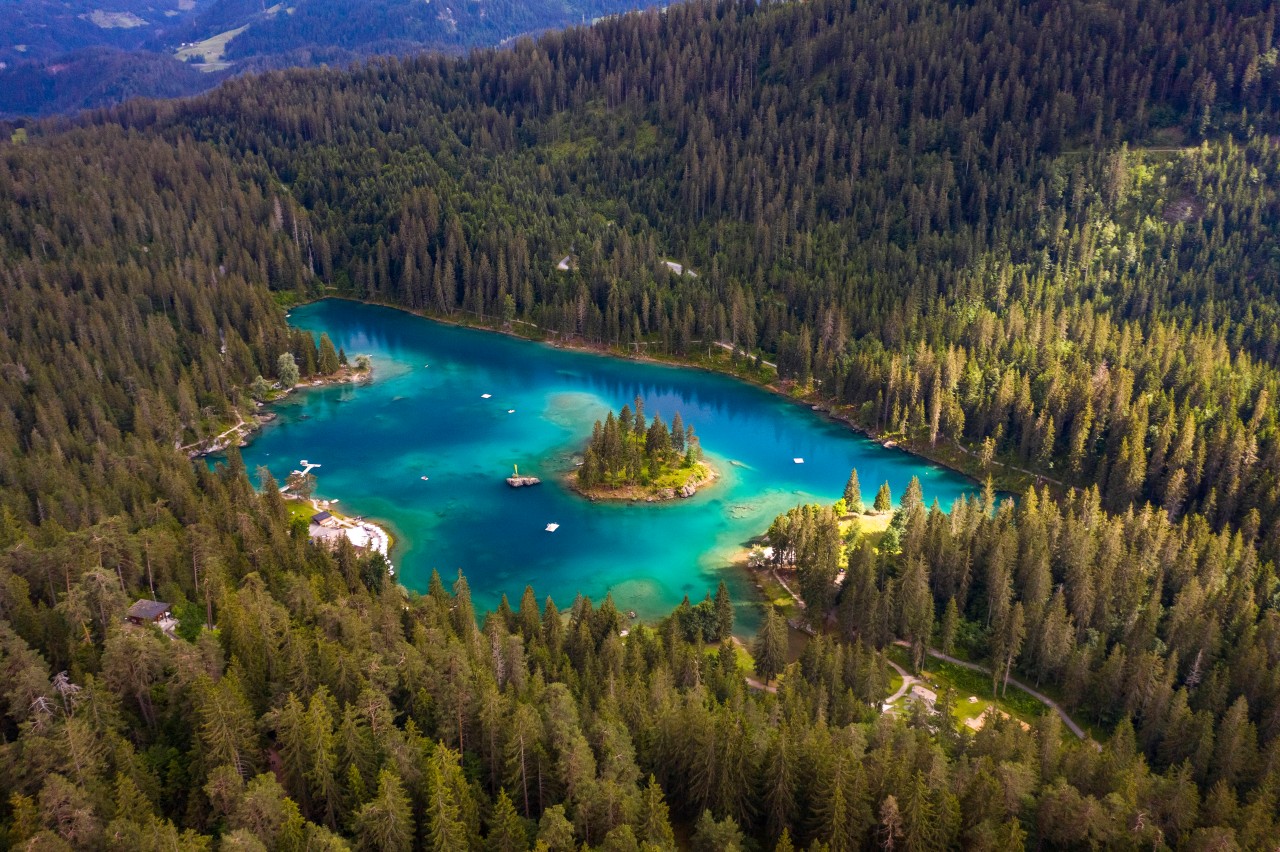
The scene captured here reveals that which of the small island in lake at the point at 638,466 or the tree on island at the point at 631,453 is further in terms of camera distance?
the tree on island at the point at 631,453

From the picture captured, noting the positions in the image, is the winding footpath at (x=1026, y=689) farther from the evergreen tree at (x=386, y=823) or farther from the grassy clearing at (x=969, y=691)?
the evergreen tree at (x=386, y=823)

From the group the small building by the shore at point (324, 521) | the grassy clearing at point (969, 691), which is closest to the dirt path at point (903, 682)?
the grassy clearing at point (969, 691)

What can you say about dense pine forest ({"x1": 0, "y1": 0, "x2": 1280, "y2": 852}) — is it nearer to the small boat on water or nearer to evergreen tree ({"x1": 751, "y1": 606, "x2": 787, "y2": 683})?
evergreen tree ({"x1": 751, "y1": 606, "x2": 787, "y2": 683})

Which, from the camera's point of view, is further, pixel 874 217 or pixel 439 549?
pixel 874 217

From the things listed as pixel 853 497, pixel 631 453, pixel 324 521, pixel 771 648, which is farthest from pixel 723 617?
pixel 324 521

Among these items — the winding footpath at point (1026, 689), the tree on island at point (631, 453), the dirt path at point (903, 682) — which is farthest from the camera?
the tree on island at point (631, 453)

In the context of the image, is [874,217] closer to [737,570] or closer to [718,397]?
[718,397]

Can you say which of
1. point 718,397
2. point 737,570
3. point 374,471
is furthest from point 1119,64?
point 374,471

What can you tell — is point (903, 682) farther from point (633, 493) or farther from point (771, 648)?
point (633, 493)
